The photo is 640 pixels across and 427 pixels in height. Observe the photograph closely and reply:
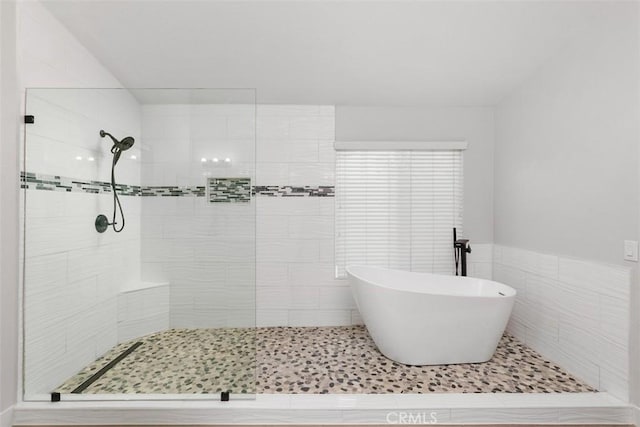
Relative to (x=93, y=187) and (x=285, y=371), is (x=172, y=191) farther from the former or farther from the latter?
(x=285, y=371)

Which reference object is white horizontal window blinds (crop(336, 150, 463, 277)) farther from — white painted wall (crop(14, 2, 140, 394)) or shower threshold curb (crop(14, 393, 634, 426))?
white painted wall (crop(14, 2, 140, 394))

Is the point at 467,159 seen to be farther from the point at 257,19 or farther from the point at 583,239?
the point at 257,19

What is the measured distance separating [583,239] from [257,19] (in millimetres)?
2743

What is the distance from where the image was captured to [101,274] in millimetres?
2033

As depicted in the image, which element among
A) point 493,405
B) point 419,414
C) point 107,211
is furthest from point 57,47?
point 493,405

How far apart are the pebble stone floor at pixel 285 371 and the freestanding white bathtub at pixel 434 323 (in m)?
0.10

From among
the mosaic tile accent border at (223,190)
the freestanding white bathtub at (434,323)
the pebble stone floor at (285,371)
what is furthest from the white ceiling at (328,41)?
the pebble stone floor at (285,371)

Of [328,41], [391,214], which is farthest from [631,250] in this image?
[328,41]

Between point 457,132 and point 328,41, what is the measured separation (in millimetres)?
1929

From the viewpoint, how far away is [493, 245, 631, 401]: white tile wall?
2.03m

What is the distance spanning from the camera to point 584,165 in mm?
2268

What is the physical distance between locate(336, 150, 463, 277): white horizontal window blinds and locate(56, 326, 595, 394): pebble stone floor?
1085 mm

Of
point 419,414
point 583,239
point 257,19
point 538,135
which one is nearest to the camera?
point 419,414

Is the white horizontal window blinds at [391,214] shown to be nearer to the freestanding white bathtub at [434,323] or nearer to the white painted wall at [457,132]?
the white painted wall at [457,132]
